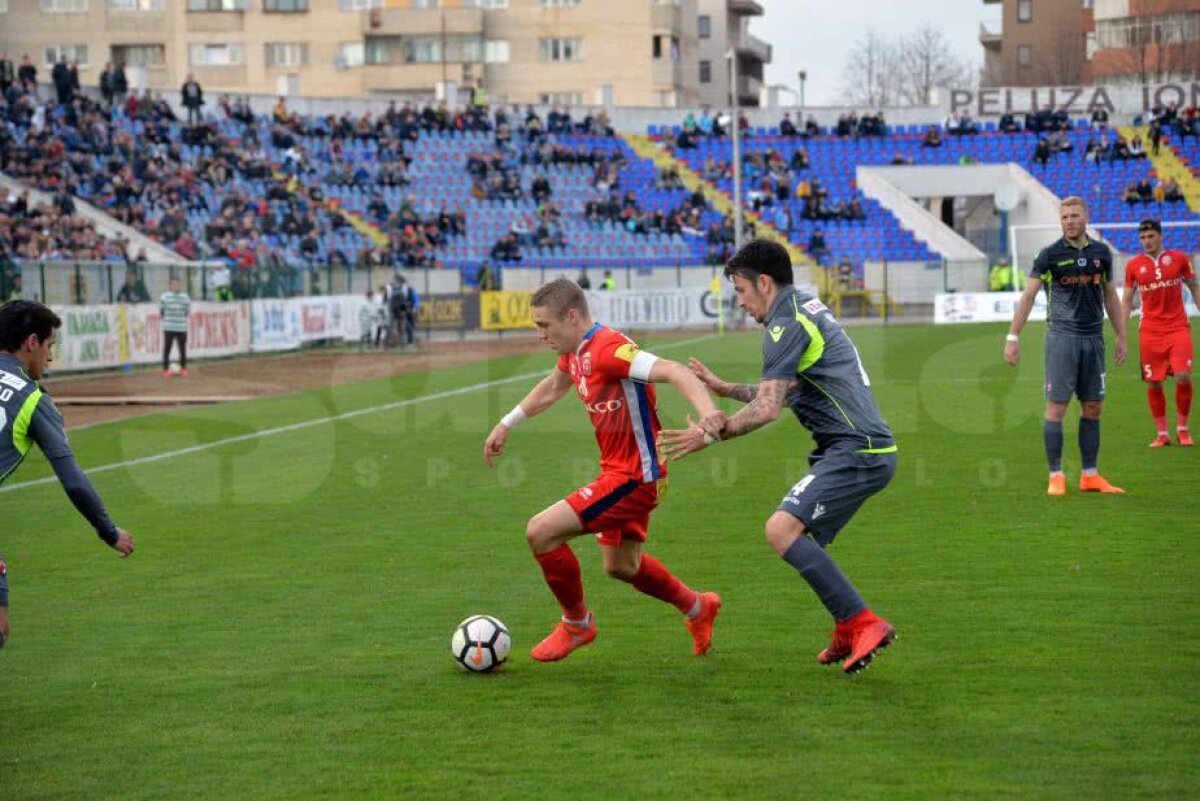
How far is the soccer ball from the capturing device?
24.9 ft

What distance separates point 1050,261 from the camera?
1272 centimetres

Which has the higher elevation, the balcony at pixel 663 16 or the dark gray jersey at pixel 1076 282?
the balcony at pixel 663 16

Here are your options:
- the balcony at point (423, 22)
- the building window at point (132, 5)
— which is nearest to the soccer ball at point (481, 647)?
the balcony at point (423, 22)

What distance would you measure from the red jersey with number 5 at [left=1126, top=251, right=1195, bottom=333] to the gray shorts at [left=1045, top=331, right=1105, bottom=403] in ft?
10.2

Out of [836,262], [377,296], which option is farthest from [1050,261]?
[836,262]

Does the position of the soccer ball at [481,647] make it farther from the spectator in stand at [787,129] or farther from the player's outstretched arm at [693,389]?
the spectator in stand at [787,129]

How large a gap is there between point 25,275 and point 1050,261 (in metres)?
23.2

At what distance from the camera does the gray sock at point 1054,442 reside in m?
12.8

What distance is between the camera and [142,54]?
284 ft

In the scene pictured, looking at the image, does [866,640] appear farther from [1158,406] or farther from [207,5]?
[207,5]

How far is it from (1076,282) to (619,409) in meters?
6.45

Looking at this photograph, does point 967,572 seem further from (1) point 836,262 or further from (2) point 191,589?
(1) point 836,262

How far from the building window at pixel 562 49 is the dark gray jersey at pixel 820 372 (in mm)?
81606

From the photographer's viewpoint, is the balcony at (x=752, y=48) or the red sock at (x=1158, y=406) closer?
the red sock at (x=1158, y=406)
